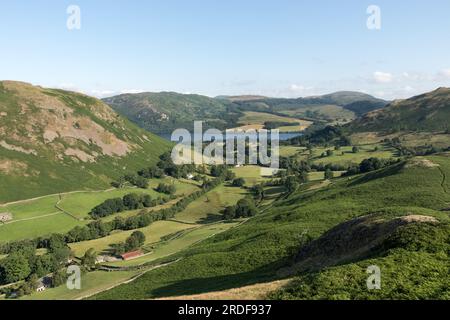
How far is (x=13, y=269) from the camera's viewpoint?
11425 centimetres

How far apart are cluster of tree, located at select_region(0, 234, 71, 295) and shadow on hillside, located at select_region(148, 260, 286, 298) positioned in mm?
62170

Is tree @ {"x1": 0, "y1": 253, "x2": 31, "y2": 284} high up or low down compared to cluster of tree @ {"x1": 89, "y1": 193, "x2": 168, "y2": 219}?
down

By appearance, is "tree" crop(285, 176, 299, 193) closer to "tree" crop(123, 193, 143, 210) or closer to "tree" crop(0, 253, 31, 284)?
"tree" crop(123, 193, 143, 210)

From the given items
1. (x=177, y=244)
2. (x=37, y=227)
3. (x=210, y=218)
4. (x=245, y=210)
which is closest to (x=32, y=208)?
(x=37, y=227)

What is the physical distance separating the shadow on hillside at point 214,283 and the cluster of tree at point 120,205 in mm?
126111

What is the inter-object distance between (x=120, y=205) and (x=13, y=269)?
77.7m

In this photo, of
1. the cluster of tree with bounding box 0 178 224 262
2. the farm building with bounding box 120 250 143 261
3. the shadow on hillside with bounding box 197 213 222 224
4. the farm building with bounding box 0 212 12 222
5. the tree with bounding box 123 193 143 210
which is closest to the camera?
the farm building with bounding box 120 250 143 261

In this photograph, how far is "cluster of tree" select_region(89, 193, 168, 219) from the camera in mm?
178375

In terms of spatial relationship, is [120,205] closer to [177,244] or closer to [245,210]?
[245,210]

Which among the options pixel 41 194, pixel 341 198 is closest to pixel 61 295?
pixel 341 198

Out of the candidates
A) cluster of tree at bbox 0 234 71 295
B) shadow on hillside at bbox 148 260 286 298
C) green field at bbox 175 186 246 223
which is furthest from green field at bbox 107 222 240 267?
shadow on hillside at bbox 148 260 286 298

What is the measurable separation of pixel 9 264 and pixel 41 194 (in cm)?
8662

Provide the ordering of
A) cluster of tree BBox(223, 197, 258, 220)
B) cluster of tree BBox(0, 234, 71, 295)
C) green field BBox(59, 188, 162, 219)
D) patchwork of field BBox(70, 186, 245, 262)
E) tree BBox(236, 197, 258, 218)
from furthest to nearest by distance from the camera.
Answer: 1. green field BBox(59, 188, 162, 219)
2. cluster of tree BBox(223, 197, 258, 220)
3. tree BBox(236, 197, 258, 218)
4. patchwork of field BBox(70, 186, 245, 262)
5. cluster of tree BBox(0, 234, 71, 295)

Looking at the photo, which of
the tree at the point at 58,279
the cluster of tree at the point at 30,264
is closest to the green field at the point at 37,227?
the cluster of tree at the point at 30,264
